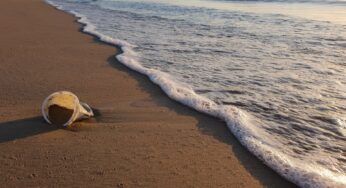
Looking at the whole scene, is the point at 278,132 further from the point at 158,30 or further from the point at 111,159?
the point at 158,30

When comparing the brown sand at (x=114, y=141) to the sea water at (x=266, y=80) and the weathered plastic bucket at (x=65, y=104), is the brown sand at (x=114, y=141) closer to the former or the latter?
the weathered plastic bucket at (x=65, y=104)

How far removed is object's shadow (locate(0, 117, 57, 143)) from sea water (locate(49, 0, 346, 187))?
1.45 m

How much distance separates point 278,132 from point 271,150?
0.39m

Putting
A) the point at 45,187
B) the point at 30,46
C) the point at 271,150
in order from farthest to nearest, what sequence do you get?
1. the point at 30,46
2. the point at 271,150
3. the point at 45,187

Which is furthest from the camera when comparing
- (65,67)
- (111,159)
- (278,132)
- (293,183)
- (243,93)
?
(65,67)

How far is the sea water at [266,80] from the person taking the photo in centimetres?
313

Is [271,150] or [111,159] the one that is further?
[271,150]

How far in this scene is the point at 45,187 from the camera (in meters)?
2.50

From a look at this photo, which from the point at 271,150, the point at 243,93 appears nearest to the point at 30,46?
the point at 243,93

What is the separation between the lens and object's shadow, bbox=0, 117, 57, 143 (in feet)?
10.4

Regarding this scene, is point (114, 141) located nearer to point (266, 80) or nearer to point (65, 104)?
point (65, 104)

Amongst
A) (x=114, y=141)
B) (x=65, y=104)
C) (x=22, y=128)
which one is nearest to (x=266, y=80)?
(x=114, y=141)

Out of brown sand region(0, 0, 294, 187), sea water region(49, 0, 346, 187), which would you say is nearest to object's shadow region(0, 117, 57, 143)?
brown sand region(0, 0, 294, 187)

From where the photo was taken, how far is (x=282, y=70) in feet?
17.9
